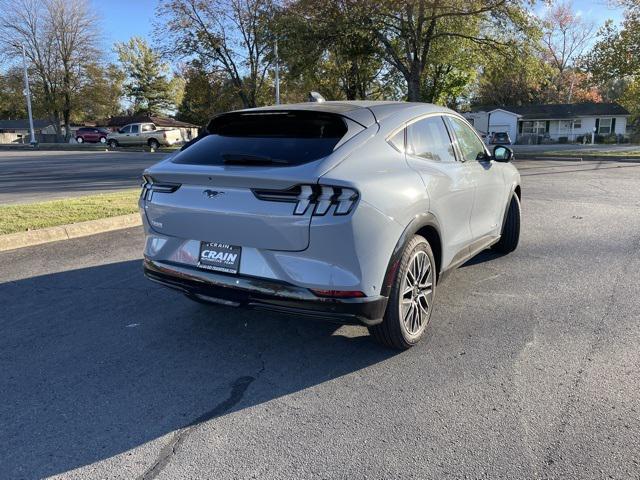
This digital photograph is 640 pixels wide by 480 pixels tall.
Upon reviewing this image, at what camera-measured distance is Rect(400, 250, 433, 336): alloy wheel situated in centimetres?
351

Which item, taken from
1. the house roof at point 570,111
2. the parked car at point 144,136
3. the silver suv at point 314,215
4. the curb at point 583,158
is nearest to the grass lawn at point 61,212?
the silver suv at point 314,215

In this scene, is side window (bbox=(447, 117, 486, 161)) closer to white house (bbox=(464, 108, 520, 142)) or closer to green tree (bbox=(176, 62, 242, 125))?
green tree (bbox=(176, 62, 242, 125))

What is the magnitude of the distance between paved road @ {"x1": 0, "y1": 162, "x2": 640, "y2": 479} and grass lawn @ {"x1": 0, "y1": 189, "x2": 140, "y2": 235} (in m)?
2.11

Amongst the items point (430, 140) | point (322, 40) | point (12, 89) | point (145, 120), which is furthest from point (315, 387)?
point (12, 89)

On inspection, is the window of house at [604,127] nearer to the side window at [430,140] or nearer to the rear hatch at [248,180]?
the side window at [430,140]

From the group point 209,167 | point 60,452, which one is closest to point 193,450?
point 60,452

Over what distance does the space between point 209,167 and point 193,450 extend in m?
1.78

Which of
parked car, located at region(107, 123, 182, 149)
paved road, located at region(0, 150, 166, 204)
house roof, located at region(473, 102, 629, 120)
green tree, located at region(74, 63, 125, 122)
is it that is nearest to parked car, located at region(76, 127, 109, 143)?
green tree, located at region(74, 63, 125, 122)

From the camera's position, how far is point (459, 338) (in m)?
3.84

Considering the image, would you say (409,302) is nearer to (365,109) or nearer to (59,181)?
(365,109)

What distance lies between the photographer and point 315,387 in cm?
315

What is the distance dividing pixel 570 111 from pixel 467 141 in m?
57.1

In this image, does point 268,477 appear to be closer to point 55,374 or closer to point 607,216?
point 55,374

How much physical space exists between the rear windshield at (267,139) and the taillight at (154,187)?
0.22m
